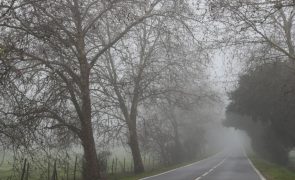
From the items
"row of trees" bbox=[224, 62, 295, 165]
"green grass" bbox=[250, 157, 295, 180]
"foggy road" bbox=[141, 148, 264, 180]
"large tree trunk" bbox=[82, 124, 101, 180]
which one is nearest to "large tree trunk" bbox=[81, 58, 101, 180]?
"large tree trunk" bbox=[82, 124, 101, 180]

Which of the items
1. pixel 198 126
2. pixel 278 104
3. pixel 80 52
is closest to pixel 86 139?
pixel 80 52

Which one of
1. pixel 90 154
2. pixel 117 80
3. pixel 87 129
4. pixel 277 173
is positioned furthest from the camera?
pixel 117 80

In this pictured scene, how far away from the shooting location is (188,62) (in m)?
28.2

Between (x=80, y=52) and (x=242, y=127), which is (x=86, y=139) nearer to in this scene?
(x=80, y=52)

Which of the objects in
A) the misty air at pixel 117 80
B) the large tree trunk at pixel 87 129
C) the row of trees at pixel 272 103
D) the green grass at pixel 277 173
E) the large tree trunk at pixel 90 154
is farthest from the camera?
the row of trees at pixel 272 103

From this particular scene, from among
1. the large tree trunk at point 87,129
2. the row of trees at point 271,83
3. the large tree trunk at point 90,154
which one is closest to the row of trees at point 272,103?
the row of trees at point 271,83

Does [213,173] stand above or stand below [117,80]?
below

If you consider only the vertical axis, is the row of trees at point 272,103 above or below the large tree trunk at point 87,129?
above

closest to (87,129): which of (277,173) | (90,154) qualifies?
(90,154)

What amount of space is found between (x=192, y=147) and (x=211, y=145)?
174 ft

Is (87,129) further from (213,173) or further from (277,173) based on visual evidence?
(277,173)

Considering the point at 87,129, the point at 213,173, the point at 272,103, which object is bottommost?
the point at 213,173

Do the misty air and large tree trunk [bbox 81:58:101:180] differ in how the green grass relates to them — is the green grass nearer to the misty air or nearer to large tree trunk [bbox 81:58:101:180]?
the misty air

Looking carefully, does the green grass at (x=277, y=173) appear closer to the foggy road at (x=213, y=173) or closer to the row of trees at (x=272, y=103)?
the foggy road at (x=213, y=173)
